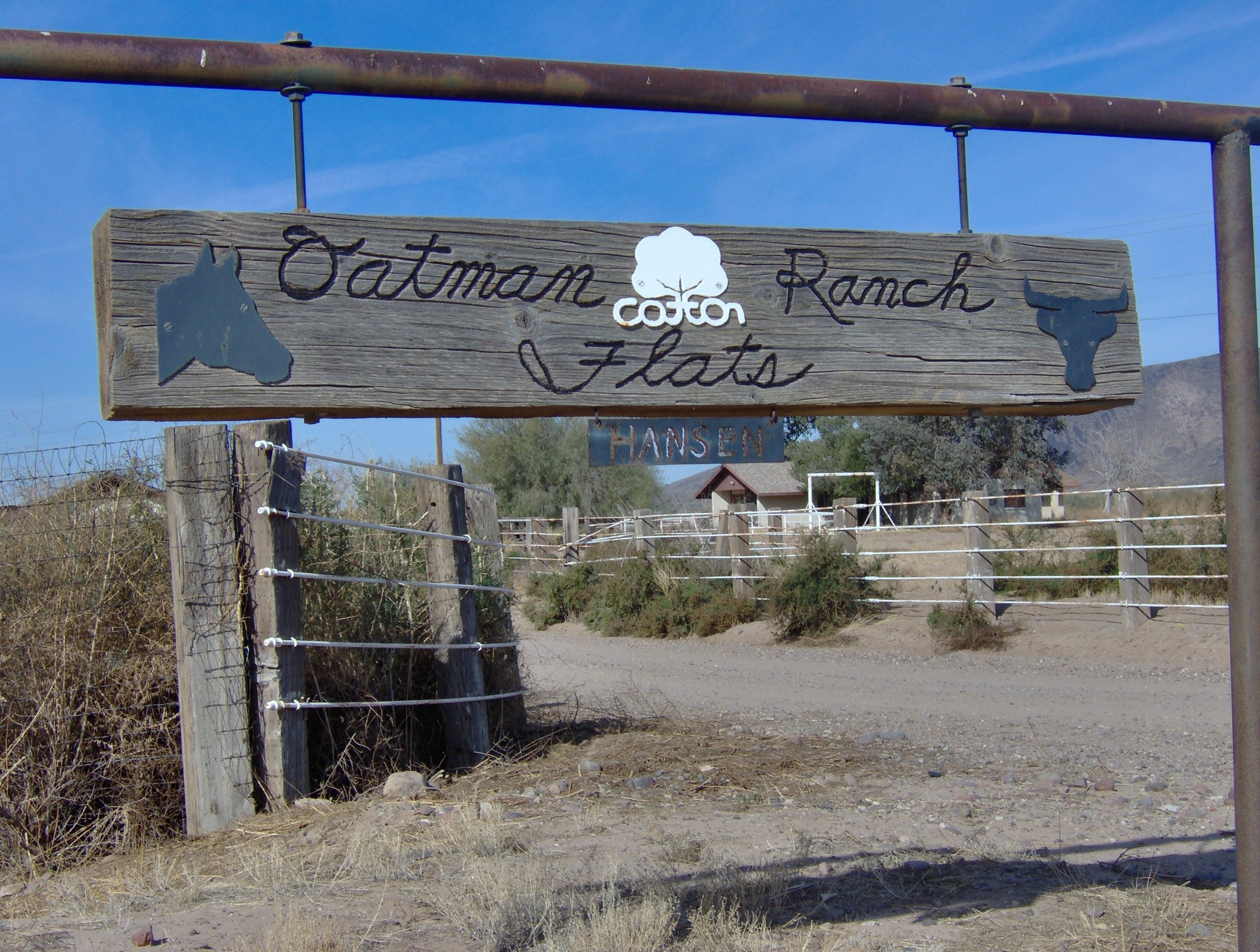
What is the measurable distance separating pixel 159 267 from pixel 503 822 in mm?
3682

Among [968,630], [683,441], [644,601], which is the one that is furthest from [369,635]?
[644,601]

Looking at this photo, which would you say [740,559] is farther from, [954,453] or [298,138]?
[954,453]

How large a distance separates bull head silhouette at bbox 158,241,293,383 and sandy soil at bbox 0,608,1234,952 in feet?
6.44

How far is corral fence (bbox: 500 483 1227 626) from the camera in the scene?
12.9 metres

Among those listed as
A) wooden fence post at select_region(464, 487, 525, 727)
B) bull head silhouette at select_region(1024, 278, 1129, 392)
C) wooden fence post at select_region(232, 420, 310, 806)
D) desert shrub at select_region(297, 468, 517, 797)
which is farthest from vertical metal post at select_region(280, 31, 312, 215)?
wooden fence post at select_region(464, 487, 525, 727)

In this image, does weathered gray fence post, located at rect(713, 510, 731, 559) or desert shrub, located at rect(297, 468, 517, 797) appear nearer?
desert shrub, located at rect(297, 468, 517, 797)

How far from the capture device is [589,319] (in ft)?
9.95

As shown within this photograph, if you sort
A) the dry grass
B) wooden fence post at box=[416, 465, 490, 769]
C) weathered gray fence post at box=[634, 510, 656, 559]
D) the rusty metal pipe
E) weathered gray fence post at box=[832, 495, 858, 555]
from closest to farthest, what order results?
1. the rusty metal pipe
2. the dry grass
3. wooden fence post at box=[416, 465, 490, 769]
4. weathered gray fence post at box=[832, 495, 858, 555]
5. weathered gray fence post at box=[634, 510, 656, 559]

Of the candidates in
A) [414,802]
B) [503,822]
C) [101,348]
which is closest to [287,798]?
[414,802]

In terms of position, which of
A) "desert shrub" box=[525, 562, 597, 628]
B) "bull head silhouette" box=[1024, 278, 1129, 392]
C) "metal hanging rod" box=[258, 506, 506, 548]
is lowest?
"desert shrub" box=[525, 562, 597, 628]

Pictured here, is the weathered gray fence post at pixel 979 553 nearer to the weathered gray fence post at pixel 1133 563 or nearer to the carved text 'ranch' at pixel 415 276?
the weathered gray fence post at pixel 1133 563

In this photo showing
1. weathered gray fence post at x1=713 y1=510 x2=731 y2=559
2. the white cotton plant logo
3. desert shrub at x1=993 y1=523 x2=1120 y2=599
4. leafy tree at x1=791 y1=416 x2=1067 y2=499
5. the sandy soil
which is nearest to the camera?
the white cotton plant logo

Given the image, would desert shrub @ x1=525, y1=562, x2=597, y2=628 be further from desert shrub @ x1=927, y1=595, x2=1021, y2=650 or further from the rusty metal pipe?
the rusty metal pipe

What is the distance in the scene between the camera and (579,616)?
19.2 m
